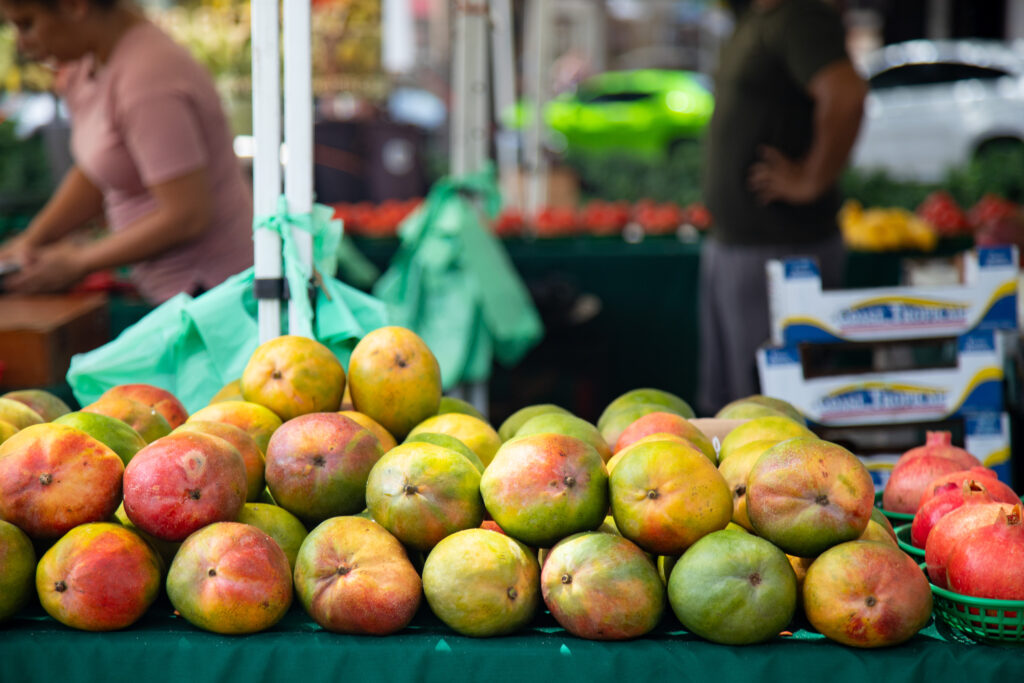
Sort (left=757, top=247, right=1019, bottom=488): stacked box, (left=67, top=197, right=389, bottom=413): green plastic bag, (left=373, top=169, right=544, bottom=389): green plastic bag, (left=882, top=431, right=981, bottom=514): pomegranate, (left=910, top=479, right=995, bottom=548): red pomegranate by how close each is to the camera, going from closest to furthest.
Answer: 1. (left=910, top=479, right=995, bottom=548): red pomegranate
2. (left=882, top=431, right=981, bottom=514): pomegranate
3. (left=67, top=197, right=389, bottom=413): green plastic bag
4. (left=757, top=247, right=1019, bottom=488): stacked box
5. (left=373, top=169, right=544, bottom=389): green plastic bag

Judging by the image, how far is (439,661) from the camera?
154cm

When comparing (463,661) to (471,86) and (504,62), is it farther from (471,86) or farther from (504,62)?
(504,62)

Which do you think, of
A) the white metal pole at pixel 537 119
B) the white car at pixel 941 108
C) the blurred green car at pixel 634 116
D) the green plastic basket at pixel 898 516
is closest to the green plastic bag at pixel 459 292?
the white metal pole at pixel 537 119

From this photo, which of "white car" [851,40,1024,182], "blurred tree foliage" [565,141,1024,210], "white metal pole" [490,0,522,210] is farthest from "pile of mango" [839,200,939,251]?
"white car" [851,40,1024,182]

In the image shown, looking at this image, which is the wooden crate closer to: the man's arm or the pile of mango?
the man's arm

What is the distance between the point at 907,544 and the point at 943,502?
121 millimetres

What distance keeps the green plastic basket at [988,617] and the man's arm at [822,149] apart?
2460 mm

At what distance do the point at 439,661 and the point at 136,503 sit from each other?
1.78 ft

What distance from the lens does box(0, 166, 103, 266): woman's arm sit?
3.98 m

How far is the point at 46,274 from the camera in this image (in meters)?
3.56

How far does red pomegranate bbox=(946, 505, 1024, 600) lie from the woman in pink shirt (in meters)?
2.52

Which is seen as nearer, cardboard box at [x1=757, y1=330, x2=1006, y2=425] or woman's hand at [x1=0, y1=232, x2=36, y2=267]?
cardboard box at [x1=757, y1=330, x2=1006, y2=425]

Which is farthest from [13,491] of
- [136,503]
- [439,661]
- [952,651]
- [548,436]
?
[952,651]

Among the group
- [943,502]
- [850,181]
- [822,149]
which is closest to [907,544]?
[943,502]
